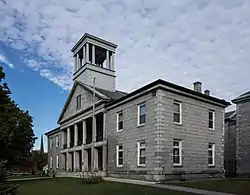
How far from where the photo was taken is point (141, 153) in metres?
23.3

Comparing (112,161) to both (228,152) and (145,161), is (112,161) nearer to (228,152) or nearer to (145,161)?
(145,161)

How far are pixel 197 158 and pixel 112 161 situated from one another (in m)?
7.62

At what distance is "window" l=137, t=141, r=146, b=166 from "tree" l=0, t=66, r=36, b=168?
9694 mm

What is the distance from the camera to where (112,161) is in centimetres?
2711

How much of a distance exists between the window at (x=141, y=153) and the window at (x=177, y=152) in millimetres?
2256

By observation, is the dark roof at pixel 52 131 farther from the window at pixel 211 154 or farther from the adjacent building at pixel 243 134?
the window at pixel 211 154

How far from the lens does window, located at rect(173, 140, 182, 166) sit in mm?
22484

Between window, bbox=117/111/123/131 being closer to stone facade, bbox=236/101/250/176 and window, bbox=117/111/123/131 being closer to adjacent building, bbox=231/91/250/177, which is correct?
adjacent building, bbox=231/91/250/177

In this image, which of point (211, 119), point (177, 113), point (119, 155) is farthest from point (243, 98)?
point (119, 155)

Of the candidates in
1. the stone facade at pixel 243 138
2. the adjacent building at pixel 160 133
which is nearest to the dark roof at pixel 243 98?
the stone facade at pixel 243 138

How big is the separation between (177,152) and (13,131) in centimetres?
1315

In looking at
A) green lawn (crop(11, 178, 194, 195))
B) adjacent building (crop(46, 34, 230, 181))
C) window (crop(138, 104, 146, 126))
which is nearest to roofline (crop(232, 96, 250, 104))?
adjacent building (crop(46, 34, 230, 181))

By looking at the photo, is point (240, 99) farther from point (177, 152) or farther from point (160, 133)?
point (160, 133)

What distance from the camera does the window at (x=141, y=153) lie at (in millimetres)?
22891
